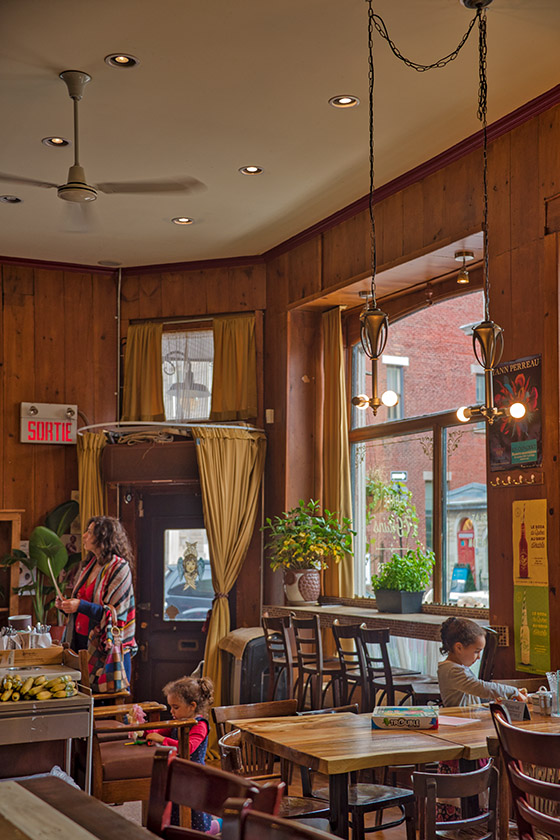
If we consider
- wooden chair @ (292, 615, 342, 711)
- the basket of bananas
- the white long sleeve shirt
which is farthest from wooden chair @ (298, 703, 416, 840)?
wooden chair @ (292, 615, 342, 711)

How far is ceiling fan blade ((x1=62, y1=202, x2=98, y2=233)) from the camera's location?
712 centimetres

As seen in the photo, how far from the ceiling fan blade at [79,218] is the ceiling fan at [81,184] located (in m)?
0.38

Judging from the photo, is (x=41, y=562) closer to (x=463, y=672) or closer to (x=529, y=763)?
(x=463, y=672)

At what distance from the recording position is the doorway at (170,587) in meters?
8.49

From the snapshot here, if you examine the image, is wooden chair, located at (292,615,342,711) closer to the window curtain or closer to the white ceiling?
the window curtain

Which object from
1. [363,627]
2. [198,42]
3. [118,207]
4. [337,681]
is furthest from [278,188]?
[337,681]

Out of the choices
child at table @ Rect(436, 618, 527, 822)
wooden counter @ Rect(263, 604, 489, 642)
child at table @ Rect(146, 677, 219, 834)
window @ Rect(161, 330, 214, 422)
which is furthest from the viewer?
Answer: window @ Rect(161, 330, 214, 422)

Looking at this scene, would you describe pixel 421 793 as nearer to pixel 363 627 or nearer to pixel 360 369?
pixel 363 627

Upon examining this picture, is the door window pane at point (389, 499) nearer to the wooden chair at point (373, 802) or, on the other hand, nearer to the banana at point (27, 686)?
the wooden chair at point (373, 802)

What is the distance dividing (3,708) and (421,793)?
75.7 inches

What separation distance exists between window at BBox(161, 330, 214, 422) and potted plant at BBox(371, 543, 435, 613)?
2.62m

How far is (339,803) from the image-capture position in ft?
11.8

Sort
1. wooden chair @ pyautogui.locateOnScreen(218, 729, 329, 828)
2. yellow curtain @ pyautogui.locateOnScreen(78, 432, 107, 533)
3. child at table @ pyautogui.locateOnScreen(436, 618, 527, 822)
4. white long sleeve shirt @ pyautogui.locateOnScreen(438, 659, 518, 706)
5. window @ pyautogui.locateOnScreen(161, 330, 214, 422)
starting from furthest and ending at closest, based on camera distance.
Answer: window @ pyautogui.locateOnScreen(161, 330, 214, 422) < yellow curtain @ pyautogui.locateOnScreen(78, 432, 107, 533) < white long sleeve shirt @ pyautogui.locateOnScreen(438, 659, 518, 706) < child at table @ pyautogui.locateOnScreen(436, 618, 527, 822) < wooden chair @ pyautogui.locateOnScreen(218, 729, 329, 828)

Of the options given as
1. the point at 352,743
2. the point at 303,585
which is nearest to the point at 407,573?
the point at 303,585
